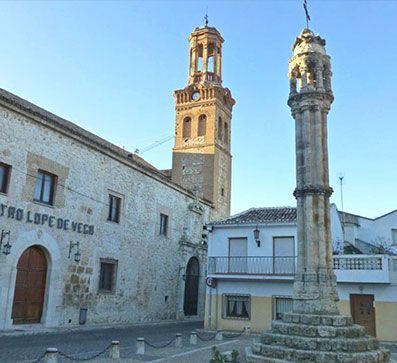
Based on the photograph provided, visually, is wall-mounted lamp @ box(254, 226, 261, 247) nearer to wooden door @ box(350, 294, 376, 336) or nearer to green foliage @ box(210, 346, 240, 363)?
wooden door @ box(350, 294, 376, 336)

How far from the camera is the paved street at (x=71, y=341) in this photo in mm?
10159

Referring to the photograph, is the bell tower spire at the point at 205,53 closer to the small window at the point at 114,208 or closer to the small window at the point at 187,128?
the small window at the point at 187,128

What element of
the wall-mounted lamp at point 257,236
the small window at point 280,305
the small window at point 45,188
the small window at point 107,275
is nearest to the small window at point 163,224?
the small window at point 107,275

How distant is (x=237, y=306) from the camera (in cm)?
1922

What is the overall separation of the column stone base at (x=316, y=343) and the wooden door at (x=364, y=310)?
794 centimetres

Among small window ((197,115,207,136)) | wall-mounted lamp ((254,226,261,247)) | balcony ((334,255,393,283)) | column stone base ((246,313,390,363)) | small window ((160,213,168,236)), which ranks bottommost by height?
column stone base ((246,313,390,363))

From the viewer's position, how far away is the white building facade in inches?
638

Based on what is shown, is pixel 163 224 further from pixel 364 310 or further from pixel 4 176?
pixel 364 310

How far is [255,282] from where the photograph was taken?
1897cm

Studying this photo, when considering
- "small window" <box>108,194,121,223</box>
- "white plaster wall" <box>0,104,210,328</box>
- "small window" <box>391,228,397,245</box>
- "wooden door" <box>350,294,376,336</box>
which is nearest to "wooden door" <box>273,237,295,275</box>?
"wooden door" <box>350,294,376,336</box>

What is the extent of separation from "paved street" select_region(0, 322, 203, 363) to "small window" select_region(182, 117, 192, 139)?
68.6 feet

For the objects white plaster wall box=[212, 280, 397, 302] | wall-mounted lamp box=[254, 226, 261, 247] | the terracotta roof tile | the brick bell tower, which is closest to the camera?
white plaster wall box=[212, 280, 397, 302]

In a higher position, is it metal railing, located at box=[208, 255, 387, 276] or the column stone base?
metal railing, located at box=[208, 255, 387, 276]

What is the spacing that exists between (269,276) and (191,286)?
358 inches
